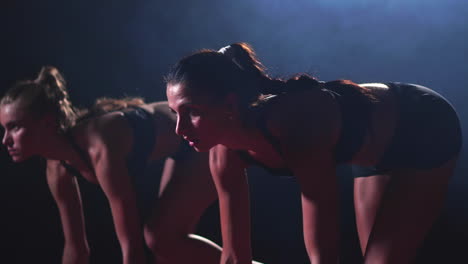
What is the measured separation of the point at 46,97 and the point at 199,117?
998 mm

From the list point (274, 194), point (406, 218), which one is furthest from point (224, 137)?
point (274, 194)

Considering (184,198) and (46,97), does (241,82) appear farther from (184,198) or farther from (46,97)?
(46,97)

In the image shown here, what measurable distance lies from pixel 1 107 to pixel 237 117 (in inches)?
44.2

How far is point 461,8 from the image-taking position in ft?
8.31

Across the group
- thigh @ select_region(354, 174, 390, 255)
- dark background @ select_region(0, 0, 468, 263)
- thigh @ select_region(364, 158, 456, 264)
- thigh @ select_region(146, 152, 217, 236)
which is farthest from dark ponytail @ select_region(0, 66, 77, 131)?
thigh @ select_region(364, 158, 456, 264)

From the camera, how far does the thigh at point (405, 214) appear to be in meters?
1.22

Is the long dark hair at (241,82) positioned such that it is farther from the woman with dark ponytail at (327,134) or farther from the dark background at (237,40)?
the dark background at (237,40)

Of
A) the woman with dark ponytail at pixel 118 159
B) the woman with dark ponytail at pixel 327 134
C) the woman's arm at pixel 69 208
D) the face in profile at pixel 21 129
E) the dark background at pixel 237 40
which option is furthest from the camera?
the dark background at pixel 237 40

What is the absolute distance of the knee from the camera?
1.91 meters

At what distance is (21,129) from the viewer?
2012mm

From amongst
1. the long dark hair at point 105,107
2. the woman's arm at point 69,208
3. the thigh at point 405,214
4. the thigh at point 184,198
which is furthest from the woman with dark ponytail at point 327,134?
the woman's arm at point 69,208

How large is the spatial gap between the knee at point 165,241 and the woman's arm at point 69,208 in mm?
388

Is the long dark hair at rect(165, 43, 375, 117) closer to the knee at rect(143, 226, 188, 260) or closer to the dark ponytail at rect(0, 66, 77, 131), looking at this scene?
the knee at rect(143, 226, 188, 260)

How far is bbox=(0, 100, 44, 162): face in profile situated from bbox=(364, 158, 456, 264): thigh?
1.27 metres
